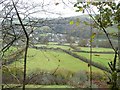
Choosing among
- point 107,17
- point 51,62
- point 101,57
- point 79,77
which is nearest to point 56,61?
point 51,62

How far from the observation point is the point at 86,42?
2168 mm

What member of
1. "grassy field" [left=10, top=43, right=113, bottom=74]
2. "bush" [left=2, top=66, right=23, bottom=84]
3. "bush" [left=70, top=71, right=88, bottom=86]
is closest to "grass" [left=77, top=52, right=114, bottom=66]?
"grassy field" [left=10, top=43, right=113, bottom=74]

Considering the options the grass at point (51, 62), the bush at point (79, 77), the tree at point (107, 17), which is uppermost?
the tree at point (107, 17)

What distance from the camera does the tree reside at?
1.84m

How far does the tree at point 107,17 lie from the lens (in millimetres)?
1843

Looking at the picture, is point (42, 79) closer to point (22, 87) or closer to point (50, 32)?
point (22, 87)

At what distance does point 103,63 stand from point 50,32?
54 cm

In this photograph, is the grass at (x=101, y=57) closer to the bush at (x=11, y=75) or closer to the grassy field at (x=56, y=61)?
the grassy field at (x=56, y=61)

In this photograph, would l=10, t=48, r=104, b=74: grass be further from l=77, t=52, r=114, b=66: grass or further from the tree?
the tree

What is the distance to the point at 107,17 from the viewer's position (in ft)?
6.14

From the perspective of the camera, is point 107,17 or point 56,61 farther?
point 56,61

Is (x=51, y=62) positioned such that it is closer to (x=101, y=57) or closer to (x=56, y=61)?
(x=56, y=61)

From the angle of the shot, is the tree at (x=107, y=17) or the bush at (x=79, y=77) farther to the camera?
the bush at (x=79, y=77)

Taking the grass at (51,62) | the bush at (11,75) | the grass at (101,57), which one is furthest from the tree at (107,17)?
the bush at (11,75)
